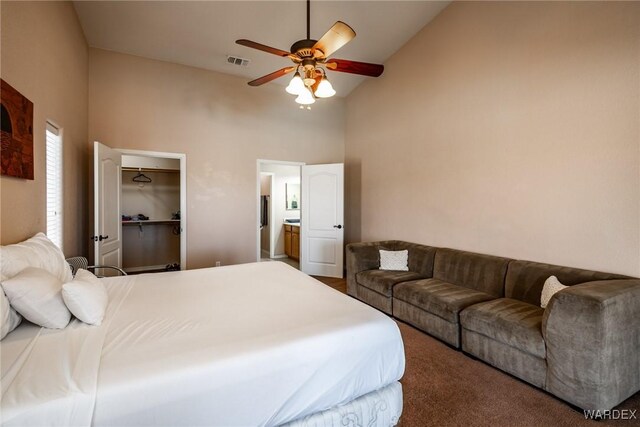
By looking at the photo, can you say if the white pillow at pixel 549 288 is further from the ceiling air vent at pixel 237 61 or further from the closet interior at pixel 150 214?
the closet interior at pixel 150 214

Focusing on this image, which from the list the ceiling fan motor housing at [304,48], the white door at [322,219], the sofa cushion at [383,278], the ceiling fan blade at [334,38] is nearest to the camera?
the ceiling fan blade at [334,38]

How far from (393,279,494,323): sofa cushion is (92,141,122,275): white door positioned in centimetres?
335

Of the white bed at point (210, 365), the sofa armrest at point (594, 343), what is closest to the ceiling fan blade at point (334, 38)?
the white bed at point (210, 365)

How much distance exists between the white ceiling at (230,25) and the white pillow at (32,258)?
2.75m

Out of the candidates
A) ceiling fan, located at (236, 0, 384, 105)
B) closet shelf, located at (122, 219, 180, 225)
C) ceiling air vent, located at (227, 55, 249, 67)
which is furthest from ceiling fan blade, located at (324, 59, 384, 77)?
closet shelf, located at (122, 219, 180, 225)

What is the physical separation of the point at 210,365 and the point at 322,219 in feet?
13.2

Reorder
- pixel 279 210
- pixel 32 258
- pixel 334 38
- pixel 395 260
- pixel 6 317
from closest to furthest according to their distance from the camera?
1. pixel 6 317
2. pixel 32 258
3. pixel 334 38
4. pixel 395 260
5. pixel 279 210

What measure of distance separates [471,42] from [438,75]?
490mm

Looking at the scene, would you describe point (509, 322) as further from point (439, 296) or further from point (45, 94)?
point (45, 94)

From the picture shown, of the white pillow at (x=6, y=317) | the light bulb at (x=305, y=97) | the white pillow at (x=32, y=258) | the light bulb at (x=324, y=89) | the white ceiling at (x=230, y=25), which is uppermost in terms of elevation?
the white ceiling at (x=230, y=25)

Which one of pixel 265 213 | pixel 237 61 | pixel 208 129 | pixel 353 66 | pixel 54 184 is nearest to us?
pixel 353 66

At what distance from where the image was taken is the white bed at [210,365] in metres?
1.03

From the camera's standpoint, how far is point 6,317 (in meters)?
1.29

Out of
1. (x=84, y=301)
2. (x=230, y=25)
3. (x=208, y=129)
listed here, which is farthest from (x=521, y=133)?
(x=208, y=129)
